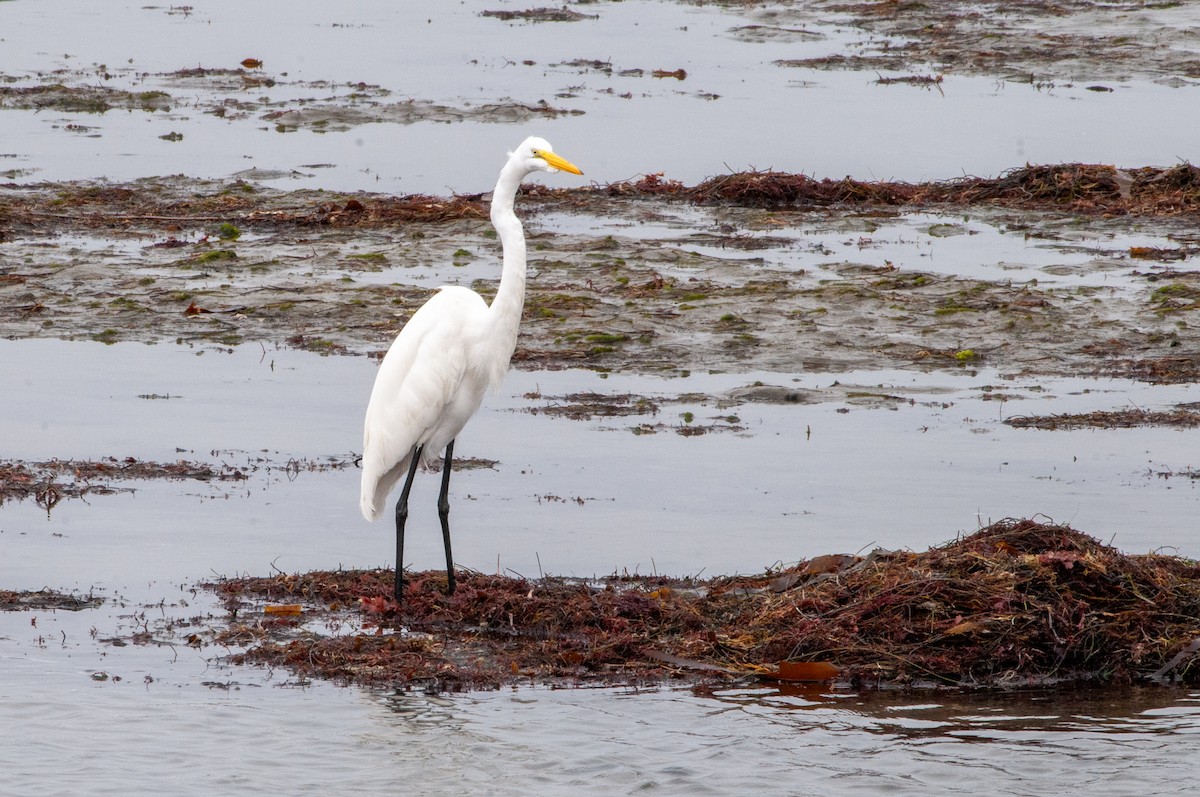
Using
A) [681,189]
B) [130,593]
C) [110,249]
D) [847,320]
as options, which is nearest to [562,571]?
[130,593]

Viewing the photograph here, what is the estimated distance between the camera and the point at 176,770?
6934 millimetres

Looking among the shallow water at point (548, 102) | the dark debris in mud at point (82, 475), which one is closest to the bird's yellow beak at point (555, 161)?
the dark debris in mud at point (82, 475)

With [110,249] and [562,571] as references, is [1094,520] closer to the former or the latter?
[562,571]

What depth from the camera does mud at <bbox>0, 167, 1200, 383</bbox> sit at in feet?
46.6

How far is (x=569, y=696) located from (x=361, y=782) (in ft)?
3.72

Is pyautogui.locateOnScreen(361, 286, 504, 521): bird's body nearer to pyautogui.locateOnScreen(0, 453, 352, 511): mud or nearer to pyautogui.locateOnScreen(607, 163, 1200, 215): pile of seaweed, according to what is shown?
pyautogui.locateOnScreen(0, 453, 352, 511): mud

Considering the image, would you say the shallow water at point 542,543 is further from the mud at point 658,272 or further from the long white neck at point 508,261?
the long white neck at point 508,261

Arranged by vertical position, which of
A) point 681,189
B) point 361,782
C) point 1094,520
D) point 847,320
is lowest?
point 361,782

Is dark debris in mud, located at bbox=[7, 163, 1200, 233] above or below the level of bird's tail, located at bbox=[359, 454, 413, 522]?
above

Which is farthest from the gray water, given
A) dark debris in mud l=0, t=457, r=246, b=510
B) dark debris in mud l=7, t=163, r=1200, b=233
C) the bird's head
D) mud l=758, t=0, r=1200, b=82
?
mud l=758, t=0, r=1200, b=82

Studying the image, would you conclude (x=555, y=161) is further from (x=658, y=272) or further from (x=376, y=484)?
(x=658, y=272)

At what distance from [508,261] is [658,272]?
737 centimetres

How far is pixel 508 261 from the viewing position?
9156mm

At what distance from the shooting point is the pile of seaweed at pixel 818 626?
312 inches
